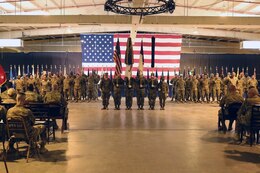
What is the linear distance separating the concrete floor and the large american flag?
30.0 ft

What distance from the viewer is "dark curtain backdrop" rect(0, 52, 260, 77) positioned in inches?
803

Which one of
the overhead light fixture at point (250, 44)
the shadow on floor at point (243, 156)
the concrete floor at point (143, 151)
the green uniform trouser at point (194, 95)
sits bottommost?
the shadow on floor at point (243, 156)

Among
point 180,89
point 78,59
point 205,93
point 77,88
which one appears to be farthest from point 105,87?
point 78,59

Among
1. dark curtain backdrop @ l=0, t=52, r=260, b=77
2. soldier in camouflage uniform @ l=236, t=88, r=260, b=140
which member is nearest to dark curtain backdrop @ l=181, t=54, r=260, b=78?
dark curtain backdrop @ l=0, t=52, r=260, b=77

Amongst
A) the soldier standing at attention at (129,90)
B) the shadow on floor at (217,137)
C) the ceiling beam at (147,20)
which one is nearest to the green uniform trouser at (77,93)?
the soldier standing at attention at (129,90)

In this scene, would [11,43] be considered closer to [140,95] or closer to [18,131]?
[140,95]

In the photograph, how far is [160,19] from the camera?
11.7 meters

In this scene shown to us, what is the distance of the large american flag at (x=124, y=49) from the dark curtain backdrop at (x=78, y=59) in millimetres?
3072

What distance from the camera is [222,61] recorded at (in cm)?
2064

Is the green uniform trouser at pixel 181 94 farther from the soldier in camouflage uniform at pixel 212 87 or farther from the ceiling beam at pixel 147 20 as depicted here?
the ceiling beam at pixel 147 20

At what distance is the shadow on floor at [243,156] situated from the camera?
505cm

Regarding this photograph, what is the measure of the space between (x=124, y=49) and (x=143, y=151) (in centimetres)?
1242

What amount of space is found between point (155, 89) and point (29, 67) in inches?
435

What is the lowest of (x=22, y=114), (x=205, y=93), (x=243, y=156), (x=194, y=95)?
(x=243, y=156)
